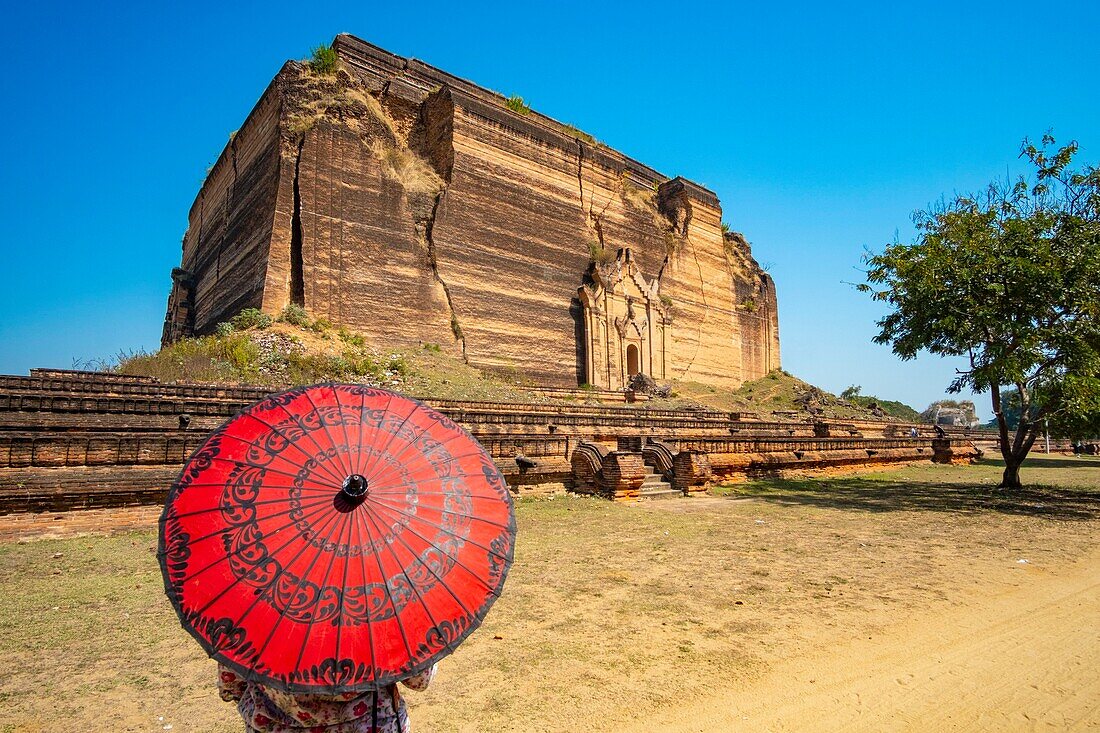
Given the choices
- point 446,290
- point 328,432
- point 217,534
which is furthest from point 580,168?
point 217,534

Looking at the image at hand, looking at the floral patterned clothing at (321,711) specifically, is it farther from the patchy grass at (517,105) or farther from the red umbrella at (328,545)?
the patchy grass at (517,105)

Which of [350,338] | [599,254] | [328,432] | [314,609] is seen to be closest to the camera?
[314,609]

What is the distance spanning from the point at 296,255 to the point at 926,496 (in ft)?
68.6

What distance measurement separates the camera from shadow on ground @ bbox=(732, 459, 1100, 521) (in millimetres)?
10844

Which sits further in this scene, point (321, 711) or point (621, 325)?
point (621, 325)

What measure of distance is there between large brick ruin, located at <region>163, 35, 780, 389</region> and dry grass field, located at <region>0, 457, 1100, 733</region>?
59.6ft

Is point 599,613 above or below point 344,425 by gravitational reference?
below

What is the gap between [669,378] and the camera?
3641 centimetres

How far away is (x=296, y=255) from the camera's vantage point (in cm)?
2366

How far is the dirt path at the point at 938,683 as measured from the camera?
3307mm

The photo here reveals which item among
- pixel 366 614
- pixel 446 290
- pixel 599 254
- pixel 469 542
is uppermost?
pixel 599 254

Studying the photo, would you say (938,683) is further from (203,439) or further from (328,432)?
(203,439)

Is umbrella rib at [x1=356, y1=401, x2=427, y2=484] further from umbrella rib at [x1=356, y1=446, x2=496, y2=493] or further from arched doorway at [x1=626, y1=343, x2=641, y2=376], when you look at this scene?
arched doorway at [x1=626, y1=343, x2=641, y2=376]

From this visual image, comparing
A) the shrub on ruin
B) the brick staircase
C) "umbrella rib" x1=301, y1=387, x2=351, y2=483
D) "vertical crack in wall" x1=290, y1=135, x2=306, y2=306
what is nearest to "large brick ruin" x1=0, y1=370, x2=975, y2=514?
the brick staircase
